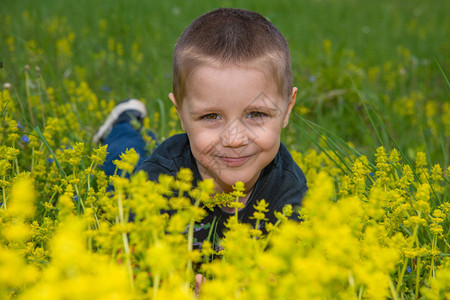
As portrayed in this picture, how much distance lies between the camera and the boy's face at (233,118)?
93.5 inches

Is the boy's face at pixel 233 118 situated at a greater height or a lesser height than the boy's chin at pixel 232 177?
greater

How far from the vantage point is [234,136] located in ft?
7.98

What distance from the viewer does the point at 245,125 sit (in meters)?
2.46

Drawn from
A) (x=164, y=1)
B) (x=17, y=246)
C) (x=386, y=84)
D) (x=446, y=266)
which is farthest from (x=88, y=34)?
(x=446, y=266)

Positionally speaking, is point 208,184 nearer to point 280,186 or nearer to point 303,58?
point 280,186

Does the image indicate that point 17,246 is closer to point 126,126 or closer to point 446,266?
point 446,266

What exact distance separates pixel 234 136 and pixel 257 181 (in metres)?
0.60

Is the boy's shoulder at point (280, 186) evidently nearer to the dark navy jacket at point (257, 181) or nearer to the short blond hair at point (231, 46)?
the dark navy jacket at point (257, 181)

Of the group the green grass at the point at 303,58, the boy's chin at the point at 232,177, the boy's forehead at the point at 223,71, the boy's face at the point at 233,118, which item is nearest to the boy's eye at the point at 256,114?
the boy's face at the point at 233,118

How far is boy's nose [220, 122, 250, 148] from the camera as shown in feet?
7.92

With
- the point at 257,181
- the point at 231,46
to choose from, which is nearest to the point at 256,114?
the point at 231,46

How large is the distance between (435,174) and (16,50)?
15.0 ft

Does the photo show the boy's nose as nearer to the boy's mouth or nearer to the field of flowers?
the boy's mouth

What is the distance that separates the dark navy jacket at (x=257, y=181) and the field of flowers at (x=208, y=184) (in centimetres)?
18
